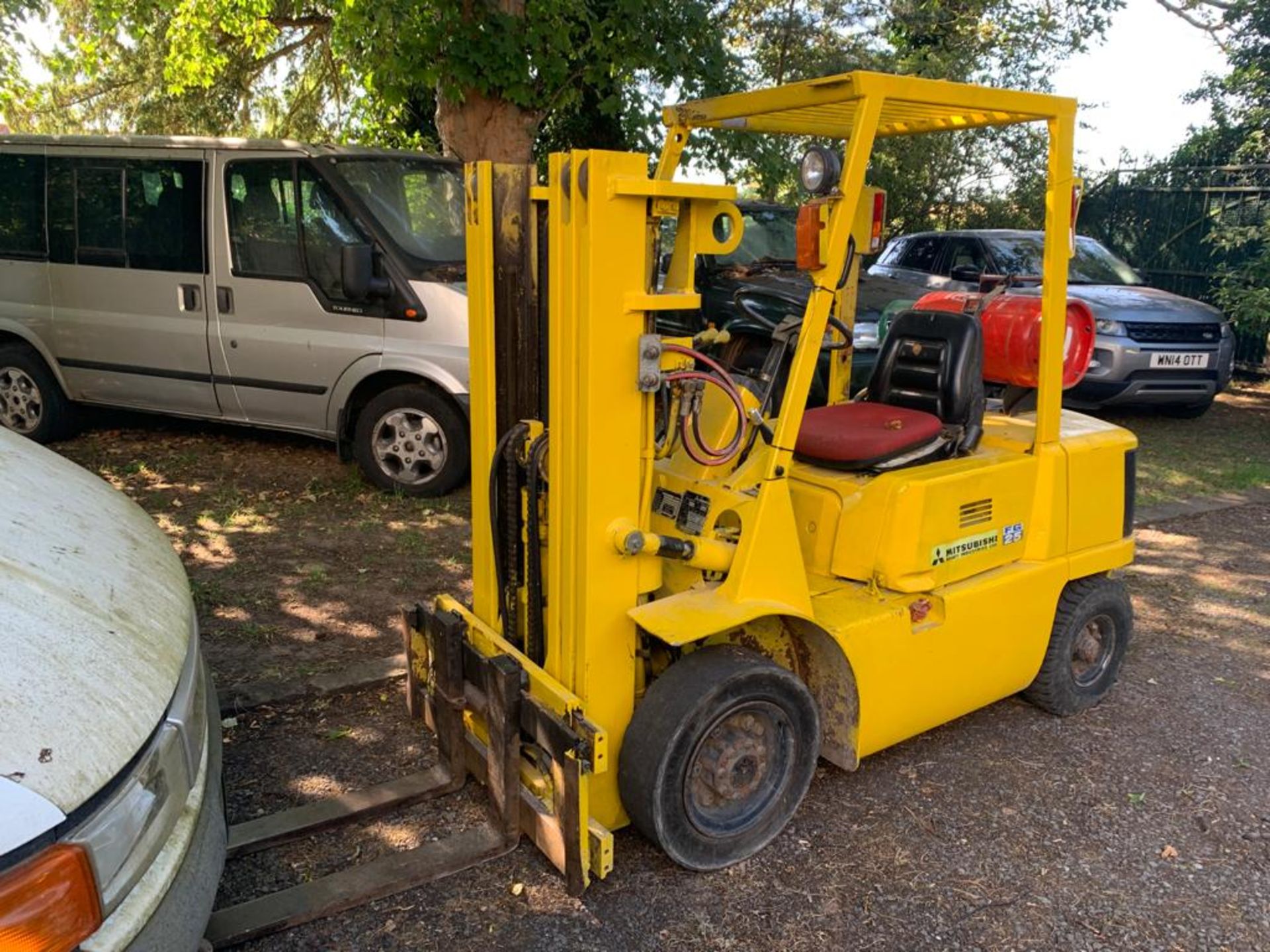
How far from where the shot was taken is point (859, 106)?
280cm

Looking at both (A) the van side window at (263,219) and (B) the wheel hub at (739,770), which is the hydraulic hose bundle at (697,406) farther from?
(A) the van side window at (263,219)

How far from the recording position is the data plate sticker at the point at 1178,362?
8711mm

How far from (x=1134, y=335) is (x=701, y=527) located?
285 inches

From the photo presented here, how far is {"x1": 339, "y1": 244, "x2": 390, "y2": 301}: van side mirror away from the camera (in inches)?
223

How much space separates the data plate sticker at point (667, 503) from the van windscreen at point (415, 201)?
11.5 ft

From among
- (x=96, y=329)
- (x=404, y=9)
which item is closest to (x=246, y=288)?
(x=96, y=329)

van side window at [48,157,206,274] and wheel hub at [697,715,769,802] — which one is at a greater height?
van side window at [48,157,206,274]

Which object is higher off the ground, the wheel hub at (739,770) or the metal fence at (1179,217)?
the metal fence at (1179,217)

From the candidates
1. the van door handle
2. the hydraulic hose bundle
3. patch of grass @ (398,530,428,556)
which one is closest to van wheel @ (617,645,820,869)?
the hydraulic hose bundle

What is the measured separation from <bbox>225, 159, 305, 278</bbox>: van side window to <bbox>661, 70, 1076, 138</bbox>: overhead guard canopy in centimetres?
357

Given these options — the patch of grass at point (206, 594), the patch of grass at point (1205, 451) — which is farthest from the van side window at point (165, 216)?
the patch of grass at point (1205, 451)

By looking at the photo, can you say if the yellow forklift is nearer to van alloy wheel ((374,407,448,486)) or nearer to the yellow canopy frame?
the yellow canopy frame

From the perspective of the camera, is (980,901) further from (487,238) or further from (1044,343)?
(487,238)

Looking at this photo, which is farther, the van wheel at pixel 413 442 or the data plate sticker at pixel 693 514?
the van wheel at pixel 413 442
